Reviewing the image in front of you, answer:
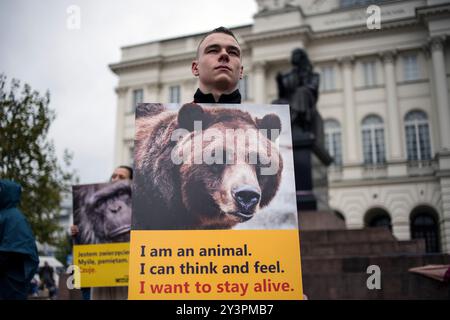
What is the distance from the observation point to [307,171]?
1070 centimetres

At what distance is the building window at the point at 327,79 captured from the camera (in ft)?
111

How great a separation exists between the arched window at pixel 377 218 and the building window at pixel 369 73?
802 cm

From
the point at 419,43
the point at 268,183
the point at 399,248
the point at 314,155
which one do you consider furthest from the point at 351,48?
the point at 268,183

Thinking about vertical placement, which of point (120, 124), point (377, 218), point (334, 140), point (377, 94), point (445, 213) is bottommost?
point (445, 213)

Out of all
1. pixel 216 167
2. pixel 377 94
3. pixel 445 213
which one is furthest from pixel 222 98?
pixel 377 94

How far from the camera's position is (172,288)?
2145 mm

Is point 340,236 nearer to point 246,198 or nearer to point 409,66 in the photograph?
point 246,198

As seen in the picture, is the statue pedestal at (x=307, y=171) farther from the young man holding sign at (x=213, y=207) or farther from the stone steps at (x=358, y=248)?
the young man holding sign at (x=213, y=207)

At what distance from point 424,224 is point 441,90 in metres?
7.86

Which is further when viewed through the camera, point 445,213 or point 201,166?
point 445,213

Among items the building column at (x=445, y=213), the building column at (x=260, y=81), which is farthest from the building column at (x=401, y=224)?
the building column at (x=260, y=81)

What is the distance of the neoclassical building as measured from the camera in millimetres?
29953
